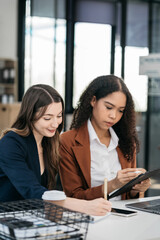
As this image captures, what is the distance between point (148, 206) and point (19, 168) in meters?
0.72

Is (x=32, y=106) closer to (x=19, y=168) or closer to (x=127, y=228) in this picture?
(x=19, y=168)

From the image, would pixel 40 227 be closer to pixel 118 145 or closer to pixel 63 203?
pixel 63 203

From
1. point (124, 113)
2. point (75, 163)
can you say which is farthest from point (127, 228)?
point (124, 113)

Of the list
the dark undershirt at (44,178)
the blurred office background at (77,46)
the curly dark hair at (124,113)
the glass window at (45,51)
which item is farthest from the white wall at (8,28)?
the dark undershirt at (44,178)

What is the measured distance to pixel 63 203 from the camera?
1.69 m

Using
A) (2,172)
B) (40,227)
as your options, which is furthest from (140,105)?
(40,227)

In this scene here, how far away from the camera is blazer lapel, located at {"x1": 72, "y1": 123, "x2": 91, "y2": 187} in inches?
96.7

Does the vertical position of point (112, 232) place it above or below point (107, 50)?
below

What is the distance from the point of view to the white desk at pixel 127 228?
157cm

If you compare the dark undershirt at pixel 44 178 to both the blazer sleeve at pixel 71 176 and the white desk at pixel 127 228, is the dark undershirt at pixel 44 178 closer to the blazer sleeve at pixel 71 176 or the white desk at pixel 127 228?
the blazer sleeve at pixel 71 176

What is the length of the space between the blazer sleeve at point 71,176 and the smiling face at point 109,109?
0.79 feet

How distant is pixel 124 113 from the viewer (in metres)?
2.69

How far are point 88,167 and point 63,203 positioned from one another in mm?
792

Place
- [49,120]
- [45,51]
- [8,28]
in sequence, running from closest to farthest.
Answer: [49,120]
[45,51]
[8,28]
